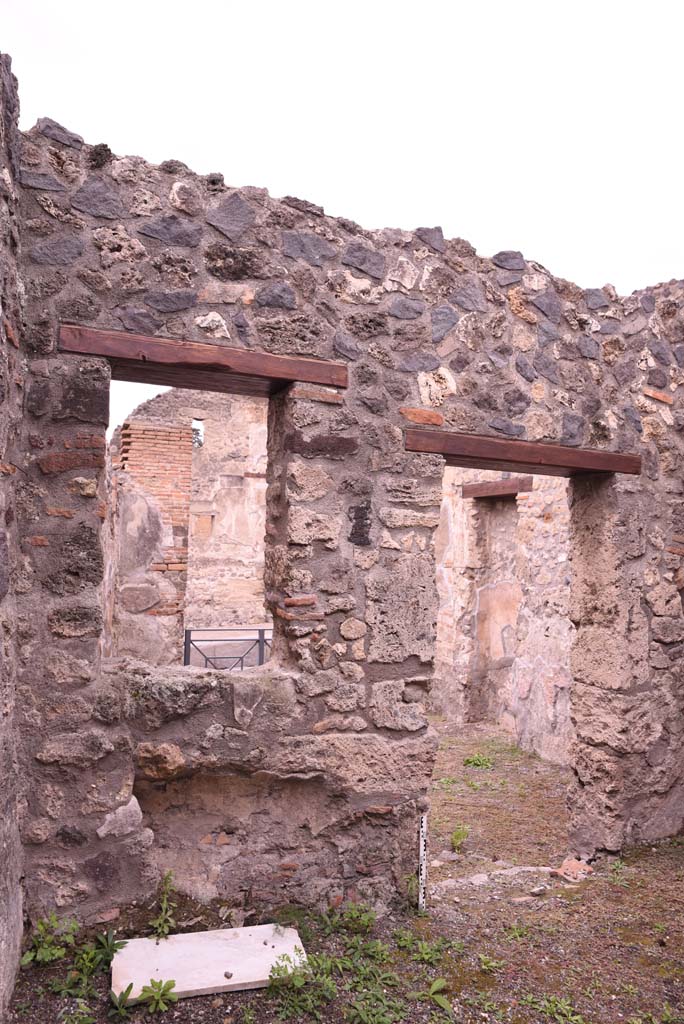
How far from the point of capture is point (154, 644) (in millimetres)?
6953

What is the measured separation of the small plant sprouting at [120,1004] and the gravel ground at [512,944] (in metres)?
0.03

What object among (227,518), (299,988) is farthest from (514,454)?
(227,518)

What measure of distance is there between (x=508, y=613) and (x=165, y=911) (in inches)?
223

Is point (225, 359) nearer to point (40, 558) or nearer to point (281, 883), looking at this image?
point (40, 558)

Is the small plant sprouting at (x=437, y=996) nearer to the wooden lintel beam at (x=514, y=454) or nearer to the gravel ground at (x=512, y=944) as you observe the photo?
the gravel ground at (x=512, y=944)

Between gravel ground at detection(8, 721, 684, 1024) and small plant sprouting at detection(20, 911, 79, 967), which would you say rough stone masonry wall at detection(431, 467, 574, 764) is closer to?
gravel ground at detection(8, 721, 684, 1024)

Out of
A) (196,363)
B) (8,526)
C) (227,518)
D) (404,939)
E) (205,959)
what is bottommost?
(404,939)

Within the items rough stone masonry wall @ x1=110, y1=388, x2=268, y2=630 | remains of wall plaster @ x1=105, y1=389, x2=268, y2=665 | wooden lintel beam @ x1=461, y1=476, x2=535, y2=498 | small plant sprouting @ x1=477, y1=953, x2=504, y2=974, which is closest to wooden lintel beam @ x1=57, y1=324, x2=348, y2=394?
small plant sprouting @ x1=477, y1=953, x2=504, y2=974

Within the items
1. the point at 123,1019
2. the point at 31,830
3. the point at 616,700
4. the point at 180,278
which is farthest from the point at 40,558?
the point at 616,700

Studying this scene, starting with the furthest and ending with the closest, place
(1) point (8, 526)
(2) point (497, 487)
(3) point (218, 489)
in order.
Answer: (3) point (218, 489)
(2) point (497, 487)
(1) point (8, 526)

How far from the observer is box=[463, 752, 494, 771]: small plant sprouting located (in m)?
6.60

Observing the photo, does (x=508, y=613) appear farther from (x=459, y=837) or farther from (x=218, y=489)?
(x=218, y=489)

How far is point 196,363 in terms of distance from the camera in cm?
317

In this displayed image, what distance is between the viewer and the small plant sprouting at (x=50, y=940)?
280 centimetres
